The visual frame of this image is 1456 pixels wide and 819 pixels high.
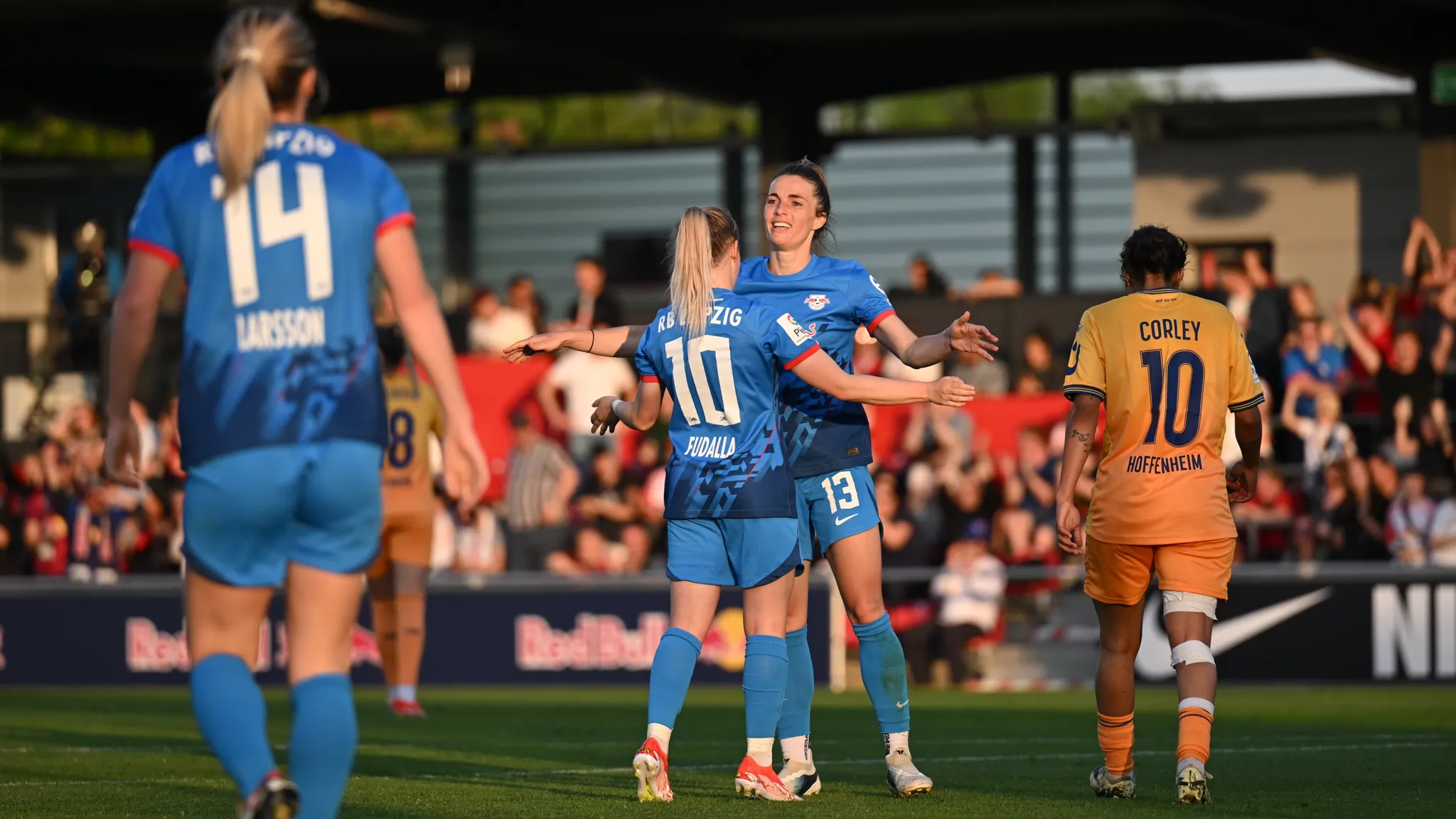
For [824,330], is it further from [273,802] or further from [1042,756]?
[273,802]

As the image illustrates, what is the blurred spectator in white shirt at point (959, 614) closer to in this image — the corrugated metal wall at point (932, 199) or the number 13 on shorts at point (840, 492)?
the number 13 on shorts at point (840, 492)

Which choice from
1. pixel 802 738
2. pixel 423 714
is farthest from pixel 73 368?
pixel 802 738

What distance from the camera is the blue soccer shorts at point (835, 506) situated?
23.7 ft

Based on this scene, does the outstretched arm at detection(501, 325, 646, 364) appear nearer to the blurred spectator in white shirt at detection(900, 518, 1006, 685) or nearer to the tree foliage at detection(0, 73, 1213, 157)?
the blurred spectator in white shirt at detection(900, 518, 1006, 685)

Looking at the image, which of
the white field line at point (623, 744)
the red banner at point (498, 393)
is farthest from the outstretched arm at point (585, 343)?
the red banner at point (498, 393)

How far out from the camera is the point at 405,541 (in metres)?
11.5

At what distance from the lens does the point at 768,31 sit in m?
23.9

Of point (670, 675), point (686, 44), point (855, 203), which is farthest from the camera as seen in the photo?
point (855, 203)

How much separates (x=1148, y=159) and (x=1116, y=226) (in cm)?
260

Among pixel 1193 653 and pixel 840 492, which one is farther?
pixel 840 492

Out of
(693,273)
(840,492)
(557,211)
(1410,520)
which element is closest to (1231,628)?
(1410,520)

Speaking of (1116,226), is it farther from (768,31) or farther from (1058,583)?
(1058,583)

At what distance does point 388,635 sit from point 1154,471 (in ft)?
20.3

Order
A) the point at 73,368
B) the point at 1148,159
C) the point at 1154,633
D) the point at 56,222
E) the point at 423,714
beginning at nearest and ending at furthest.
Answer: the point at 423,714 < the point at 1154,633 < the point at 73,368 < the point at 1148,159 < the point at 56,222
